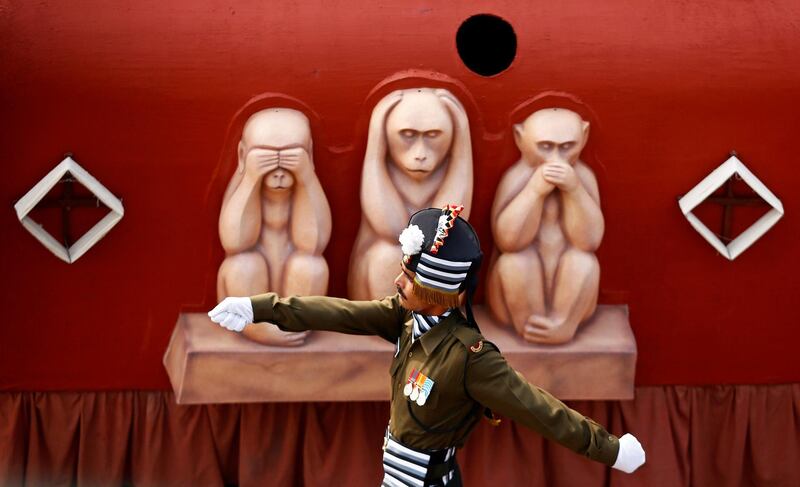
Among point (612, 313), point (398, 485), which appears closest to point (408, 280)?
point (398, 485)

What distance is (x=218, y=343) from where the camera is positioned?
4.48 m

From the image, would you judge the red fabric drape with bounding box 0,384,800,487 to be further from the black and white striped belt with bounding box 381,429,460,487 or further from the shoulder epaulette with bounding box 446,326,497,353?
the shoulder epaulette with bounding box 446,326,497,353

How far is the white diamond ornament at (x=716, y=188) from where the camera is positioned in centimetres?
465

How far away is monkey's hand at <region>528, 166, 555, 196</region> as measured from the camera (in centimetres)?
446

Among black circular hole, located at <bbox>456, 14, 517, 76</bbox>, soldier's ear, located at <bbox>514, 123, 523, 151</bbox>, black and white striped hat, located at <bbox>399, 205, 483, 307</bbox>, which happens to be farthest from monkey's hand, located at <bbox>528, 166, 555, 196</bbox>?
black and white striped hat, located at <bbox>399, 205, 483, 307</bbox>

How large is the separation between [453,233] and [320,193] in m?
1.03

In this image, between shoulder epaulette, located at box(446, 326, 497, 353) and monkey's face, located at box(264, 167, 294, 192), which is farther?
monkey's face, located at box(264, 167, 294, 192)

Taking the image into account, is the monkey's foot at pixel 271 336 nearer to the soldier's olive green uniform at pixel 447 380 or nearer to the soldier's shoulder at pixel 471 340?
the soldier's olive green uniform at pixel 447 380

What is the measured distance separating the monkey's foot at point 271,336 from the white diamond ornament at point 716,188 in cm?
138

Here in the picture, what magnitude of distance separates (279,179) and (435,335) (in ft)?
3.34

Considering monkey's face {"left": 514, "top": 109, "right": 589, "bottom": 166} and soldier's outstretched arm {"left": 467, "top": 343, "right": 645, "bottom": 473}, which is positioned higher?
monkey's face {"left": 514, "top": 109, "right": 589, "bottom": 166}

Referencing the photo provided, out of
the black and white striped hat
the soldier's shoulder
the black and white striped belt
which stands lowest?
the black and white striped belt

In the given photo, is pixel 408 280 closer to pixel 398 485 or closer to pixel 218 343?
pixel 398 485

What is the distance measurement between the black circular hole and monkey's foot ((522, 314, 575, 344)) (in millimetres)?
1033
